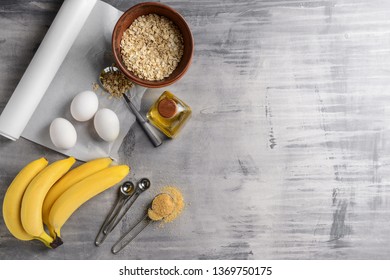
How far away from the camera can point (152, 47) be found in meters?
1.12

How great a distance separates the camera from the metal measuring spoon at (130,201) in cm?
116

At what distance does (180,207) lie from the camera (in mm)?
1170

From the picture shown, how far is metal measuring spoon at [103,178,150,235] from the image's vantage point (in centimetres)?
116

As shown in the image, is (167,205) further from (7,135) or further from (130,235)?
(7,135)

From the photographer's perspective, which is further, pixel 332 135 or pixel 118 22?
pixel 332 135

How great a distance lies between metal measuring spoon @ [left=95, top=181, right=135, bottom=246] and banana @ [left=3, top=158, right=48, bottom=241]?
0.50 feet

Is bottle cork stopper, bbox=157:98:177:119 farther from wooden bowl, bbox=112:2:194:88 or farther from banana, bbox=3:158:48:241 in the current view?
banana, bbox=3:158:48:241

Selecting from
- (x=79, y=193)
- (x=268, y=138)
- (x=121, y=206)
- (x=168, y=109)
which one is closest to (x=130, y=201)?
(x=121, y=206)

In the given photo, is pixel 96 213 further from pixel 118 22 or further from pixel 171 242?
pixel 118 22

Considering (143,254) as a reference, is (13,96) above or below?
above

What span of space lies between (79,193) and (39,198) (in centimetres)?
8

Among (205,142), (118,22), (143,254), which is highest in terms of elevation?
(118,22)

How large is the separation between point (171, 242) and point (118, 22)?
0.52 metres
